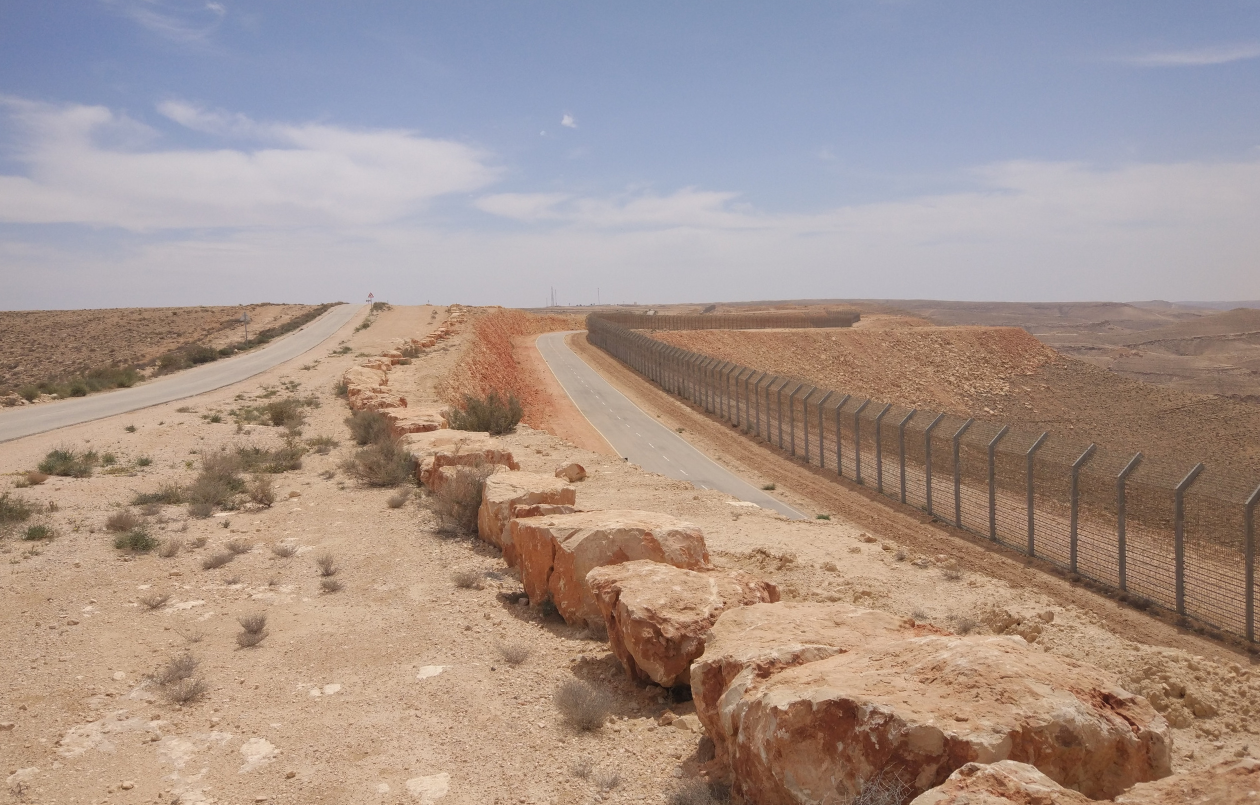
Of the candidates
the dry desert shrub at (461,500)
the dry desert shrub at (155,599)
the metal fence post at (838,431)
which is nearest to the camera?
the dry desert shrub at (155,599)

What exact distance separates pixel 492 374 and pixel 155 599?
32843mm

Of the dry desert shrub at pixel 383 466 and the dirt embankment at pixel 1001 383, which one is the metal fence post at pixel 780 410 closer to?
the dry desert shrub at pixel 383 466

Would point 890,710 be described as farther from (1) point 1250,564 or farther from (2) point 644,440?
(2) point 644,440

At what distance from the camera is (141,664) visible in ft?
24.6

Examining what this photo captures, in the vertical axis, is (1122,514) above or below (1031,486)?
below

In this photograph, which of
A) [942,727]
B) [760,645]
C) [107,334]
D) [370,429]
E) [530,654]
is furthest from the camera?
[107,334]

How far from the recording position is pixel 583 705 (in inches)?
256

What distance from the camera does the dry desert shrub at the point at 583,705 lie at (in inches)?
253

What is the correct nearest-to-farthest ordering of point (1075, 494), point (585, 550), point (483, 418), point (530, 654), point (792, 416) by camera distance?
1. point (530, 654)
2. point (585, 550)
3. point (1075, 494)
4. point (483, 418)
5. point (792, 416)

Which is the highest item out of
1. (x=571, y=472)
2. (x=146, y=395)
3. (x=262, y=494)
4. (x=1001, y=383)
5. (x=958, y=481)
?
(x=146, y=395)

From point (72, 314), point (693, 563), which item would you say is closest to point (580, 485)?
point (693, 563)

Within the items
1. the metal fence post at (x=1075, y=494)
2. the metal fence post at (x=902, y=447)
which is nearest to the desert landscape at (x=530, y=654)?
the metal fence post at (x=1075, y=494)

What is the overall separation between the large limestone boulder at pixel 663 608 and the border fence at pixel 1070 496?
350 inches

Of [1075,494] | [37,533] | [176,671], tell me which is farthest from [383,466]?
[1075,494]
